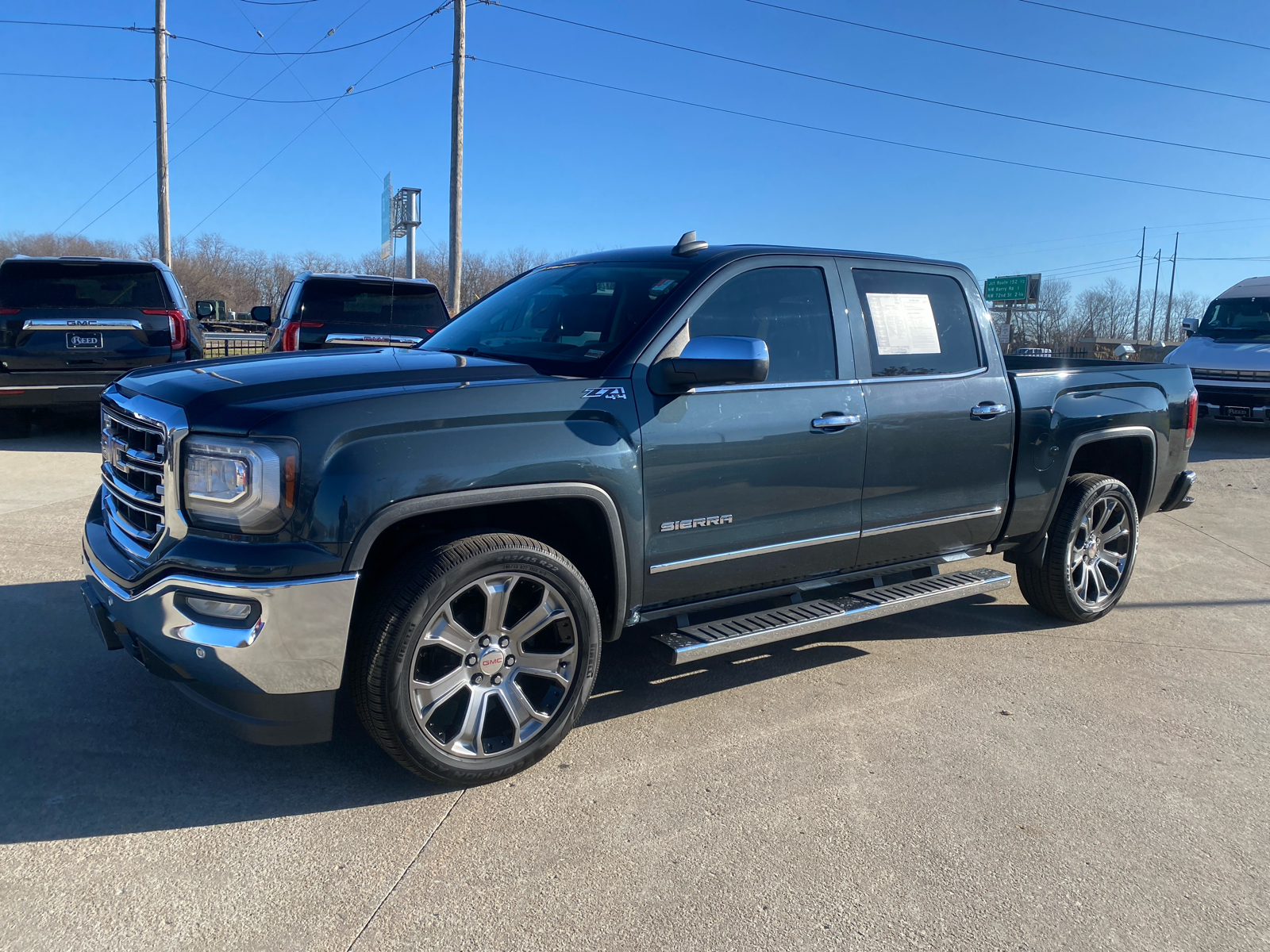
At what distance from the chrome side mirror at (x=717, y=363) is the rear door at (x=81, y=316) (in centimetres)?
785

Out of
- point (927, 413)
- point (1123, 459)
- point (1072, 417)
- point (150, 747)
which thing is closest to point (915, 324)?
point (927, 413)

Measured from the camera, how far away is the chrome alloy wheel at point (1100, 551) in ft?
17.5

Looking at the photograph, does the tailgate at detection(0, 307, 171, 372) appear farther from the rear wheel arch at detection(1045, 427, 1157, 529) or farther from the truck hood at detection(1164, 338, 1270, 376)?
the truck hood at detection(1164, 338, 1270, 376)

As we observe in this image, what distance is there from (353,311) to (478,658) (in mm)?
7216

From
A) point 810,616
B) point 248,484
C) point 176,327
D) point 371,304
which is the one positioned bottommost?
point 810,616

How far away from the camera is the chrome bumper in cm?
280

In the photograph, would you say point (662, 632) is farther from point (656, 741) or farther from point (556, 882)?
point (556, 882)

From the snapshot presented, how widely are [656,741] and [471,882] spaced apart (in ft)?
3.65

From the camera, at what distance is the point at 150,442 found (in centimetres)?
315

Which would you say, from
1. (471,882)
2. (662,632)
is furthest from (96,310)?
(471,882)

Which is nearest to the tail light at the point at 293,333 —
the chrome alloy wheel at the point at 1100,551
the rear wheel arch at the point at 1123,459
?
the rear wheel arch at the point at 1123,459

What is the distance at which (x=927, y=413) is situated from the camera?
441 centimetres

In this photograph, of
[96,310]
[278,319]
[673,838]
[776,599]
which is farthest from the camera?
[278,319]

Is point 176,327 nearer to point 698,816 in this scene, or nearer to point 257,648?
point 257,648
